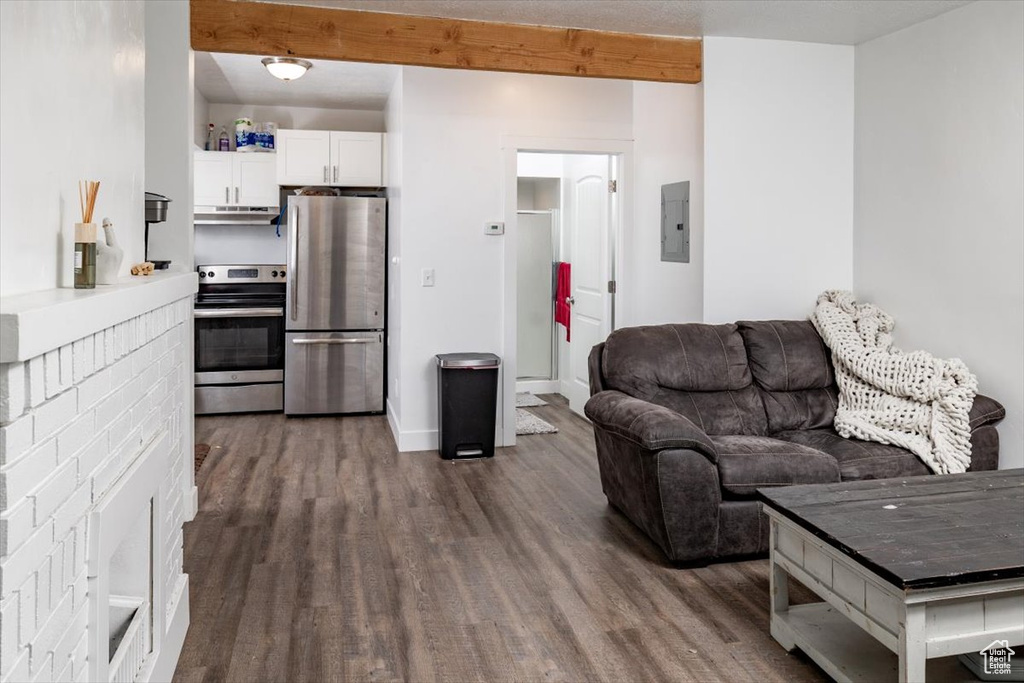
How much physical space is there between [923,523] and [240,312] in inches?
209

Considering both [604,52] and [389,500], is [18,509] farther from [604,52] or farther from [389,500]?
[604,52]

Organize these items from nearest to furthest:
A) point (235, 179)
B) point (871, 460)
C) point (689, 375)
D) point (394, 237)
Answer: point (871, 460) < point (689, 375) < point (394, 237) < point (235, 179)

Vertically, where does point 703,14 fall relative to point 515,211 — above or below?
above

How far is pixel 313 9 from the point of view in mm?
4109

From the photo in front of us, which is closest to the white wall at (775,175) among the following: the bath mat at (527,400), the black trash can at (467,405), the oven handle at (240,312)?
the black trash can at (467,405)

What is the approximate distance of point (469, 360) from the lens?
507 cm

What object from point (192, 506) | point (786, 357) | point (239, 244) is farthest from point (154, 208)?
point (239, 244)

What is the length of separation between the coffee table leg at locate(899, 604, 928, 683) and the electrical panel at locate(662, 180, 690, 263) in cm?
331

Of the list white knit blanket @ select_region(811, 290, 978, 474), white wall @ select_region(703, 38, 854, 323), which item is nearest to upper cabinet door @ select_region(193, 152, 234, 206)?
white wall @ select_region(703, 38, 854, 323)

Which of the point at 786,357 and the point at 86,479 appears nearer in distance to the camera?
the point at 86,479

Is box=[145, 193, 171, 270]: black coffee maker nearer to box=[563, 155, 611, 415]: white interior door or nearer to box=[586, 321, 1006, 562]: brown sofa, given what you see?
box=[586, 321, 1006, 562]: brown sofa

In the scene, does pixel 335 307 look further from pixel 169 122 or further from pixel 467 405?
pixel 169 122

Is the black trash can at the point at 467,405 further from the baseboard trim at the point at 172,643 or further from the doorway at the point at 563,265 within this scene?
the baseboard trim at the point at 172,643

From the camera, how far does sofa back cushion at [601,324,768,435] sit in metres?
3.87
